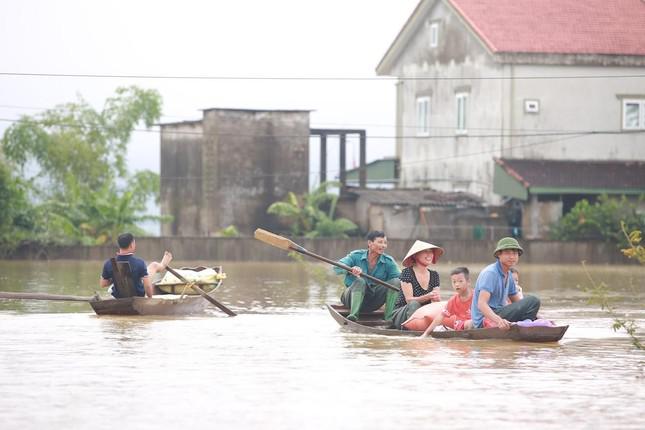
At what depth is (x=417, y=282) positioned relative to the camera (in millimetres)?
17516

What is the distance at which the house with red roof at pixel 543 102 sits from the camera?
4462cm

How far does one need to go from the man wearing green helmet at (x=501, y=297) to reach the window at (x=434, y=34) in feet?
109

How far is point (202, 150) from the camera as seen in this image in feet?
162

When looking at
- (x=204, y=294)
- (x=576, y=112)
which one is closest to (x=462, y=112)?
(x=576, y=112)

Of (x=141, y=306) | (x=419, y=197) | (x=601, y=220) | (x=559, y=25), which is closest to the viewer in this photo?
(x=141, y=306)

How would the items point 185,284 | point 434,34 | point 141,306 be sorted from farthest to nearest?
point 434,34, point 185,284, point 141,306

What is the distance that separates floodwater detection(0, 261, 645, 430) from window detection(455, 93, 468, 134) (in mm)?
25767

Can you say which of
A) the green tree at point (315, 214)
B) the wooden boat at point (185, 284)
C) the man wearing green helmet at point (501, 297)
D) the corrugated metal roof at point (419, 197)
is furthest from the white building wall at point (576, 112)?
the man wearing green helmet at point (501, 297)

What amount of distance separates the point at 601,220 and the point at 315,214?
974 centimetres

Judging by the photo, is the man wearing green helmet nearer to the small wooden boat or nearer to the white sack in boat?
the small wooden boat

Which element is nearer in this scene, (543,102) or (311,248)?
(311,248)

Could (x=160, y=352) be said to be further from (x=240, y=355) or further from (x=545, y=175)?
(x=545, y=175)

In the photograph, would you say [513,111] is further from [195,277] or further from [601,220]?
[195,277]

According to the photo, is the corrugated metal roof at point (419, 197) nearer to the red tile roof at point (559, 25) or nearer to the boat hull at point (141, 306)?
the red tile roof at point (559, 25)
